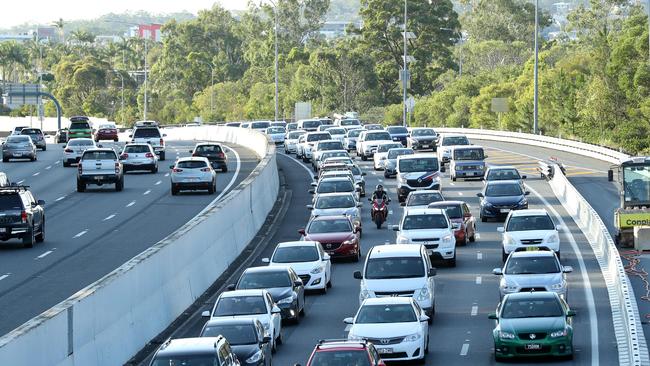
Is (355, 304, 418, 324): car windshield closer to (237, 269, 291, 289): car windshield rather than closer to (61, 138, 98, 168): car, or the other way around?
(237, 269, 291, 289): car windshield

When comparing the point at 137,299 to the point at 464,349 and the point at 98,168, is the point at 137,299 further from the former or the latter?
the point at 98,168

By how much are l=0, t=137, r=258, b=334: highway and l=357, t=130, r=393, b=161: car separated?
6705 millimetres

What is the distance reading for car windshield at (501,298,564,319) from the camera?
25.9 meters

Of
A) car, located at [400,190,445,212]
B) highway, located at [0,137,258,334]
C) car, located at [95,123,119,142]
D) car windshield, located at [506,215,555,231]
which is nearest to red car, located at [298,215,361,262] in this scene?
car windshield, located at [506,215,555,231]

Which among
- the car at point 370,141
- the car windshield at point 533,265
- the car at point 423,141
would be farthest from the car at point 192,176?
the car windshield at point 533,265

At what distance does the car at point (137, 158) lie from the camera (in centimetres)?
6819

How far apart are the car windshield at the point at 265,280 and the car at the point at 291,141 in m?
56.4

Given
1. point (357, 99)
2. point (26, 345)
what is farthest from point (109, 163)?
point (357, 99)

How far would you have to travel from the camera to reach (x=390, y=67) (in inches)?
6275

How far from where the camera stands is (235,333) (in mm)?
23781

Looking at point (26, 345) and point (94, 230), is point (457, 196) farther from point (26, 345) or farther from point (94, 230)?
point (26, 345)

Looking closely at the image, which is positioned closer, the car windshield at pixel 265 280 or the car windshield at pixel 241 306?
the car windshield at pixel 241 306

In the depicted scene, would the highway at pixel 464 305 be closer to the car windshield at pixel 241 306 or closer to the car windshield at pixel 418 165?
the car windshield at pixel 241 306

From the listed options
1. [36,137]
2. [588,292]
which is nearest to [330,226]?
[588,292]
